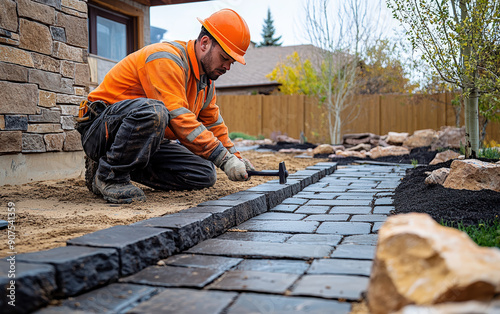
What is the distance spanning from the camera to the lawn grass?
2.15 metres

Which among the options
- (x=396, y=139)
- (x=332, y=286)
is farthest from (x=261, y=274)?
(x=396, y=139)

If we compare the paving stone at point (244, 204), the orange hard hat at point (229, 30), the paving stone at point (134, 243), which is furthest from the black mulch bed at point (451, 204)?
the orange hard hat at point (229, 30)

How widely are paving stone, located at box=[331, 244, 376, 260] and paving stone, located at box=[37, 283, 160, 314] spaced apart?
3.15 ft

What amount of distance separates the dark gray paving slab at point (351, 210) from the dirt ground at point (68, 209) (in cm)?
94

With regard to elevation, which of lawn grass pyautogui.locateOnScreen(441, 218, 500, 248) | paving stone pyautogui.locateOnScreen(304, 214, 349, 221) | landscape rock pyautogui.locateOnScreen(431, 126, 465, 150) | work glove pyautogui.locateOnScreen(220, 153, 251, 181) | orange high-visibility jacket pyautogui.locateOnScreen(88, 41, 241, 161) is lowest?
paving stone pyautogui.locateOnScreen(304, 214, 349, 221)

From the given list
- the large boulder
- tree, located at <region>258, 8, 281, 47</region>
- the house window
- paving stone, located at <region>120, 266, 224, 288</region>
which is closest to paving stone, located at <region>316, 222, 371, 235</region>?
paving stone, located at <region>120, 266, 224, 288</region>

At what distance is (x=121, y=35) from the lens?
305 inches

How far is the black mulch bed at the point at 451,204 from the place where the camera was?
2.74 m

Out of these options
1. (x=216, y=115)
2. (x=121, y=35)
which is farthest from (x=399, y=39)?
(x=216, y=115)

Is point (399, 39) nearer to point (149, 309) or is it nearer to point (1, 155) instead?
point (1, 155)

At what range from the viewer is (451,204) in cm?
308

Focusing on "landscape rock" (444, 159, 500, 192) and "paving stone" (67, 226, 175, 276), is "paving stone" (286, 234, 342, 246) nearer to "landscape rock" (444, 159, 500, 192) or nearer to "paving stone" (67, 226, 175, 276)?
"paving stone" (67, 226, 175, 276)

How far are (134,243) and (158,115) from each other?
1.50m

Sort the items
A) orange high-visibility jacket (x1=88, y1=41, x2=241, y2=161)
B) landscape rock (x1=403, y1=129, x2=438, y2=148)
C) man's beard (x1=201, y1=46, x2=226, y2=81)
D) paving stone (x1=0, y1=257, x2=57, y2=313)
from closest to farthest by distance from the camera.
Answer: paving stone (x1=0, y1=257, x2=57, y2=313)
orange high-visibility jacket (x1=88, y1=41, x2=241, y2=161)
man's beard (x1=201, y1=46, x2=226, y2=81)
landscape rock (x1=403, y1=129, x2=438, y2=148)
